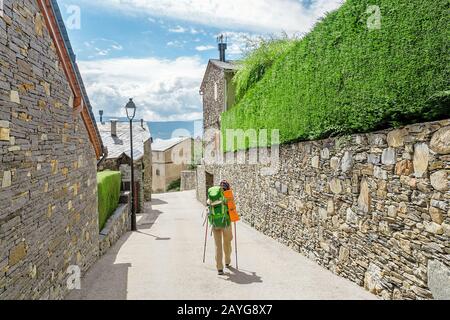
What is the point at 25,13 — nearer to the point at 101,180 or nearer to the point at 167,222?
the point at 101,180

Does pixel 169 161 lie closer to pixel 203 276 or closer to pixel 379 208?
pixel 203 276

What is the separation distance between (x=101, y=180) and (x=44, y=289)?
18.9ft

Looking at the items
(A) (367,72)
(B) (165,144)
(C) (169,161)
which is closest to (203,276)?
(A) (367,72)

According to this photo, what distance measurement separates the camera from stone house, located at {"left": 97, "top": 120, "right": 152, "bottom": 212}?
65.7 ft

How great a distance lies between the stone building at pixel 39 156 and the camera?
387cm

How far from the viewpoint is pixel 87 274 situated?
7.11 metres

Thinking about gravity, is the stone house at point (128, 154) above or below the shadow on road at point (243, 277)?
above

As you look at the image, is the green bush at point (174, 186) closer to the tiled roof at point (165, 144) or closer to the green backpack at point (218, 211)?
the tiled roof at point (165, 144)

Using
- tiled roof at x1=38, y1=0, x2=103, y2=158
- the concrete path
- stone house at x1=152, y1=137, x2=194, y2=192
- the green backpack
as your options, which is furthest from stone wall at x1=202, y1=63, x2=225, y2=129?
stone house at x1=152, y1=137, x2=194, y2=192

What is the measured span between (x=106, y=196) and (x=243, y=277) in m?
5.94

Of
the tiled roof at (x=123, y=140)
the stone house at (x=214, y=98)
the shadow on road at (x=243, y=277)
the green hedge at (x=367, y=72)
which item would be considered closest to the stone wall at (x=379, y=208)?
the green hedge at (x=367, y=72)

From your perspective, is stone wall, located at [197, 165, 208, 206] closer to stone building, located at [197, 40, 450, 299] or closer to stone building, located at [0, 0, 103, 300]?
stone building, located at [197, 40, 450, 299]

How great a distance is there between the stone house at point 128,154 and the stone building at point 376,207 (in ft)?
33.7

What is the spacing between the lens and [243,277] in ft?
21.6
